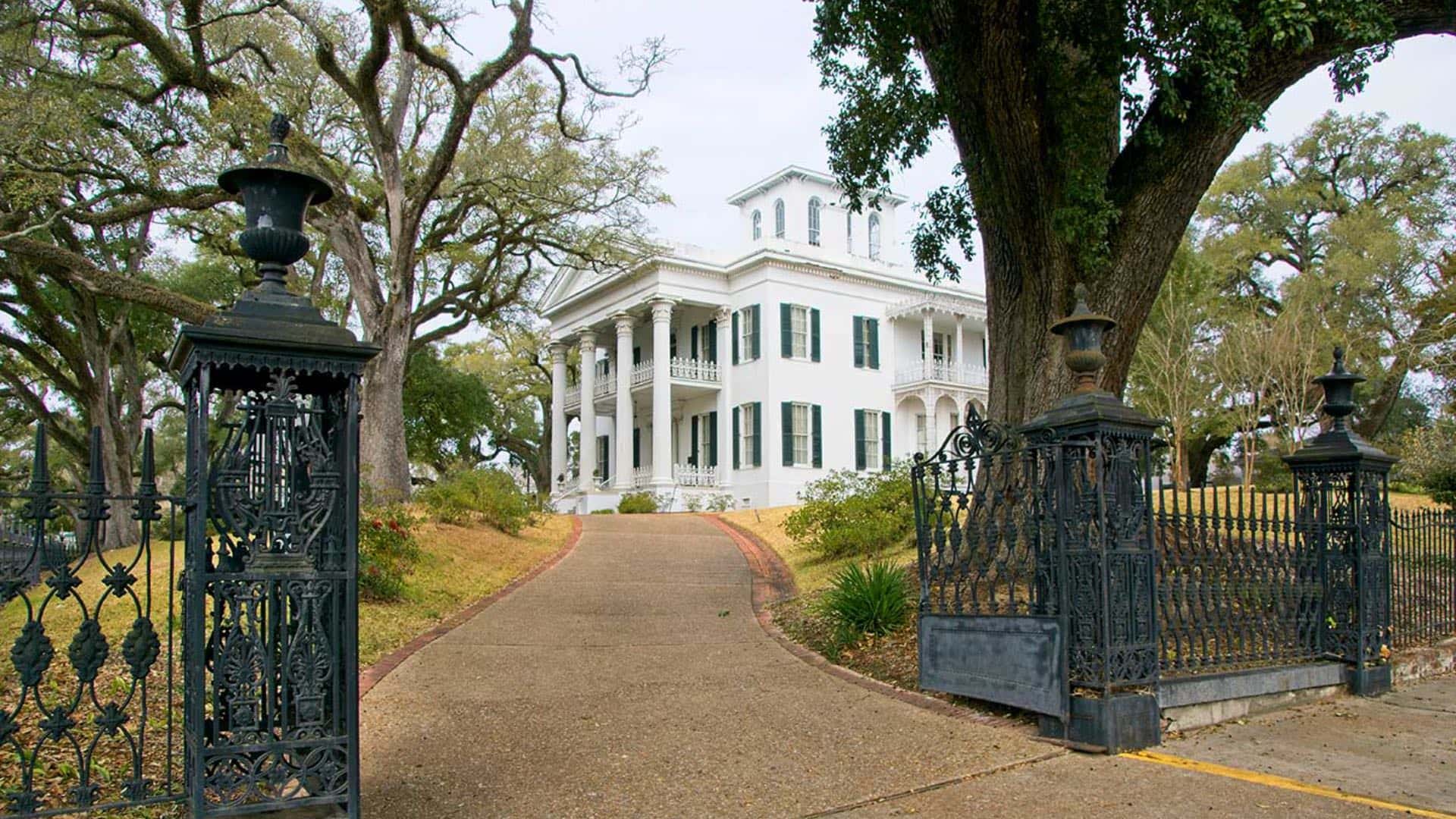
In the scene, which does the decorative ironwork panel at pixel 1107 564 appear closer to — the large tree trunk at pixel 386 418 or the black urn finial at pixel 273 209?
the black urn finial at pixel 273 209

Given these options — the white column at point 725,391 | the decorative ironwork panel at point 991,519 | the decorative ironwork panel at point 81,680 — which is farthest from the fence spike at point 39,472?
the white column at point 725,391

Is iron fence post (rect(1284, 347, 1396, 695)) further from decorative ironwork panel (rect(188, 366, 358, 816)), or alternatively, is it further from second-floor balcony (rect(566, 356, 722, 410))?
second-floor balcony (rect(566, 356, 722, 410))

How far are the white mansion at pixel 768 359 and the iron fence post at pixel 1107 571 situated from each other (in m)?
23.3

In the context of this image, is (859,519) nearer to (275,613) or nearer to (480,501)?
(480,501)

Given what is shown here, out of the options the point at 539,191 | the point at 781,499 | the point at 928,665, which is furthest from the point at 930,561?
the point at 781,499

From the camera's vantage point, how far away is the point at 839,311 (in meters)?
33.0

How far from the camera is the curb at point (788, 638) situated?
7285 mm

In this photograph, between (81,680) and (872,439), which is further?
(872,439)

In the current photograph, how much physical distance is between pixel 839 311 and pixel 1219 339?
Answer: 1086cm

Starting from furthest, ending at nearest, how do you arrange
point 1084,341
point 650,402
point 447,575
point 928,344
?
point 650,402, point 928,344, point 447,575, point 1084,341

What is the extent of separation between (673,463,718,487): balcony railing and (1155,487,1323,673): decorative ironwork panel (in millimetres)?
24242

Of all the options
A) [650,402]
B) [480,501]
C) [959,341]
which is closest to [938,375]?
[959,341]

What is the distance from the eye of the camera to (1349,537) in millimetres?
8609

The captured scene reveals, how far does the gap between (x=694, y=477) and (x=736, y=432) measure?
191 cm
